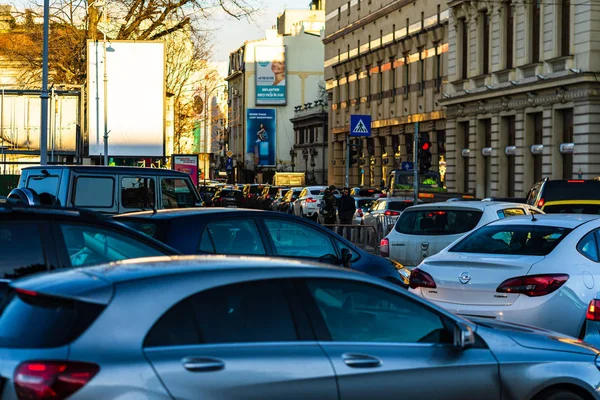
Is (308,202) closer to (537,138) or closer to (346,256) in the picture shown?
(537,138)

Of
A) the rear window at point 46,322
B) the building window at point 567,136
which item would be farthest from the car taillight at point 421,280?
the building window at point 567,136

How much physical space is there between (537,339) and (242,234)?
4688 mm

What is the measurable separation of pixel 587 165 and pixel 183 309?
4161 centimetres

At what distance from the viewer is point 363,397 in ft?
18.7

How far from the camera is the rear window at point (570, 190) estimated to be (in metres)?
21.7

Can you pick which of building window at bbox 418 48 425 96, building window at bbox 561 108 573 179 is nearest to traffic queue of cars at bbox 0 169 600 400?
building window at bbox 561 108 573 179

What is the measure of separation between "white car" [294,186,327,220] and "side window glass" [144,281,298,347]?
43.6 meters

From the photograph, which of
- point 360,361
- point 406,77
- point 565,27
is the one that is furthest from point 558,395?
point 406,77

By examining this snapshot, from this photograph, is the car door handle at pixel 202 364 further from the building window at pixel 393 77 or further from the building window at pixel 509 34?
the building window at pixel 393 77

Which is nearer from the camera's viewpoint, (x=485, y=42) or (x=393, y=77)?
(x=485, y=42)

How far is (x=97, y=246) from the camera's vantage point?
8320 mm

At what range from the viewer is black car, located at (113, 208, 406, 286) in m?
10.6

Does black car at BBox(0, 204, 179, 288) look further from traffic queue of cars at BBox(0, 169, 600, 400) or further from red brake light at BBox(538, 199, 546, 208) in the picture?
red brake light at BBox(538, 199, 546, 208)

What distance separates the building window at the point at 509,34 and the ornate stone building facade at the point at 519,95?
0.15 feet
